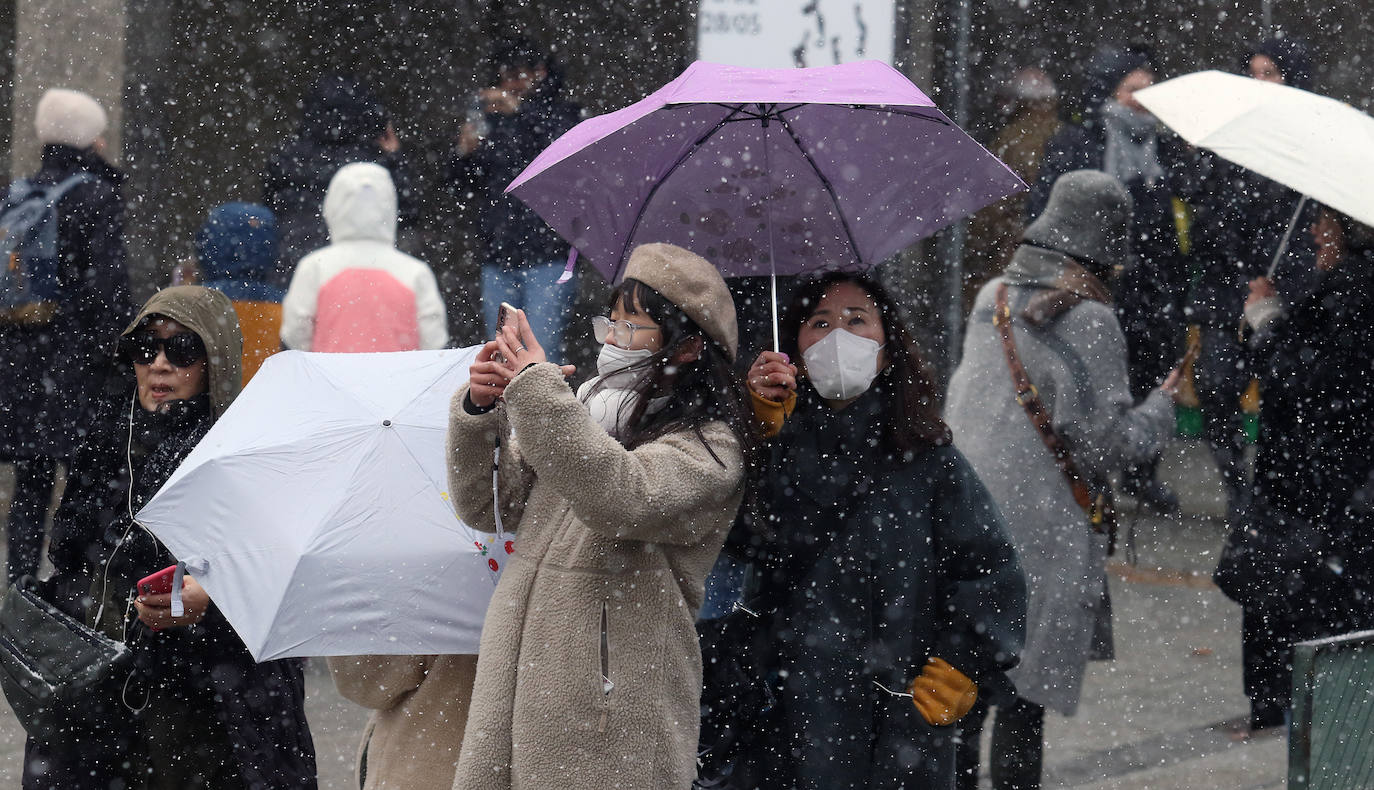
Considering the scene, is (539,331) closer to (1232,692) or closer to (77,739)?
(1232,692)

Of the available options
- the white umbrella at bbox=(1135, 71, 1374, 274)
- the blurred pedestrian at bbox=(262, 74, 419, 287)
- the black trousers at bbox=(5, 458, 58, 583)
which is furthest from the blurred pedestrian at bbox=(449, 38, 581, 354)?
the white umbrella at bbox=(1135, 71, 1374, 274)

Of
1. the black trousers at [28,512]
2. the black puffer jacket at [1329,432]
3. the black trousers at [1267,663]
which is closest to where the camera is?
the black puffer jacket at [1329,432]

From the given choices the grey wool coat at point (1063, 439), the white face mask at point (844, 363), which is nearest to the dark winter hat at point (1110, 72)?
the grey wool coat at point (1063, 439)

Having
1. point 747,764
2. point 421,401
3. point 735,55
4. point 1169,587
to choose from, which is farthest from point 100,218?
point 1169,587

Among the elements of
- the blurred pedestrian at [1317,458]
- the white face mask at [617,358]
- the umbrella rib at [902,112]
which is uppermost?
the umbrella rib at [902,112]

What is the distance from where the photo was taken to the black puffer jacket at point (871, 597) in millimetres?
3674

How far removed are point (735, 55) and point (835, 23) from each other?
0.54 m

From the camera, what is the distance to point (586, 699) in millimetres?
3312

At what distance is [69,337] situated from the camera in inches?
291

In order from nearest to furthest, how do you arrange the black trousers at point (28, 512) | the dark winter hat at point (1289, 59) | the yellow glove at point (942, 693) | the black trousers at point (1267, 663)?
the yellow glove at point (942, 693) → the black trousers at point (1267, 663) → the black trousers at point (28, 512) → the dark winter hat at point (1289, 59)

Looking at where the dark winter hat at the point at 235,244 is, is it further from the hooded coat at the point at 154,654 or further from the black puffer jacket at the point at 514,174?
the hooded coat at the point at 154,654

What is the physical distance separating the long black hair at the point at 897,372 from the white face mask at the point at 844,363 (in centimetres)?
6

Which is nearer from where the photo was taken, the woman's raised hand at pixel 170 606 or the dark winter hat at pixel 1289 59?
the woman's raised hand at pixel 170 606

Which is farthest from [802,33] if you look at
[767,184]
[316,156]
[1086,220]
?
[767,184]
